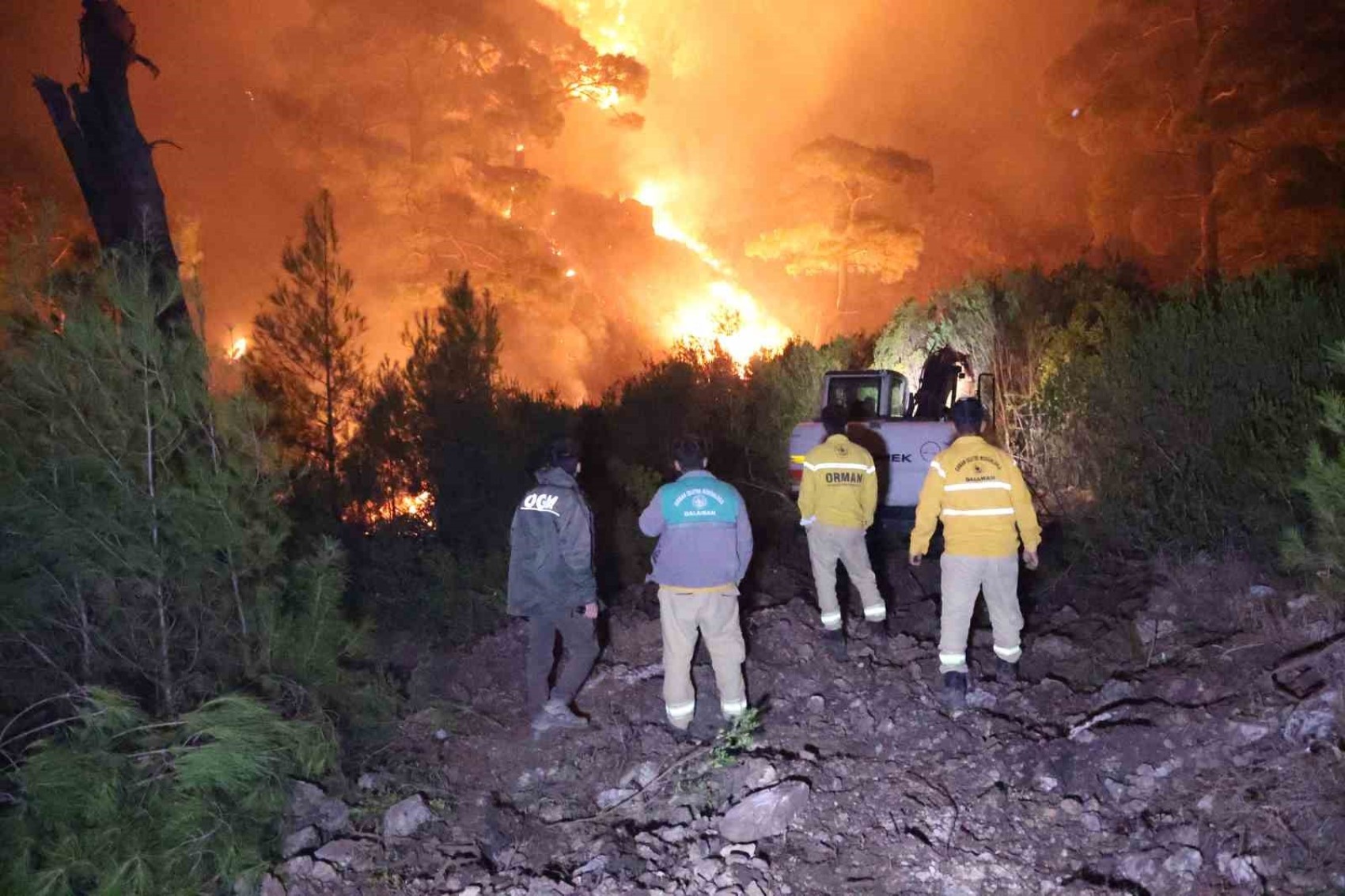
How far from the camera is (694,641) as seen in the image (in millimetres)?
5352

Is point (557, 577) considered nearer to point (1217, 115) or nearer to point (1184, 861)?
point (1184, 861)

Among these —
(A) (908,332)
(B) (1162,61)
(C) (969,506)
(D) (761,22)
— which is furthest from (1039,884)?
(D) (761,22)

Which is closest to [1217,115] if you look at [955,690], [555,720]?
[955,690]

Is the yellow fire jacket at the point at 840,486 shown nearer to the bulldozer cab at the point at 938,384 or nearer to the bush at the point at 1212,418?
the bush at the point at 1212,418

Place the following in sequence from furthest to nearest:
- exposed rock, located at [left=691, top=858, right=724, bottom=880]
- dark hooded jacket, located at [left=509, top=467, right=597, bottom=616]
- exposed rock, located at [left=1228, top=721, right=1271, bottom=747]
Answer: dark hooded jacket, located at [left=509, top=467, right=597, bottom=616], exposed rock, located at [left=1228, top=721, right=1271, bottom=747], exposed rock, located at [left=691, top=858, right=724, bottom=880]

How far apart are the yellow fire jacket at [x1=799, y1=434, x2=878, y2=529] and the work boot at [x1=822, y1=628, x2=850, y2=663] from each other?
831mm

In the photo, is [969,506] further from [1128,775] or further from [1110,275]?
[1110,275]

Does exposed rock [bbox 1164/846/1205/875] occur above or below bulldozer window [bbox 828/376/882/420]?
below

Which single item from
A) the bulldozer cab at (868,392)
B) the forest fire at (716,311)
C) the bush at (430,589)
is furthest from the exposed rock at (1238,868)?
the forest fire at (716,311)

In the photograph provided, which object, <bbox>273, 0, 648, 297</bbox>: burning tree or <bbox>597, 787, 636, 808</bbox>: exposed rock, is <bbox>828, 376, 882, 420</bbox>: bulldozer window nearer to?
<bbox>597, 787, 636, 808</bbox>: exposed rock

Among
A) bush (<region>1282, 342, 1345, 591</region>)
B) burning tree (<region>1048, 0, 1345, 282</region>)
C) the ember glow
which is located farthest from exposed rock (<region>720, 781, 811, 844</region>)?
burning tree (<region>1048, 0, 1345, 282</region>)

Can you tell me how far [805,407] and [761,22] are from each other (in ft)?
112

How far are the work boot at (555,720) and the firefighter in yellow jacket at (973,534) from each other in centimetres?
233

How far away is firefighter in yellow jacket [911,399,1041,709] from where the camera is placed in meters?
5.32
